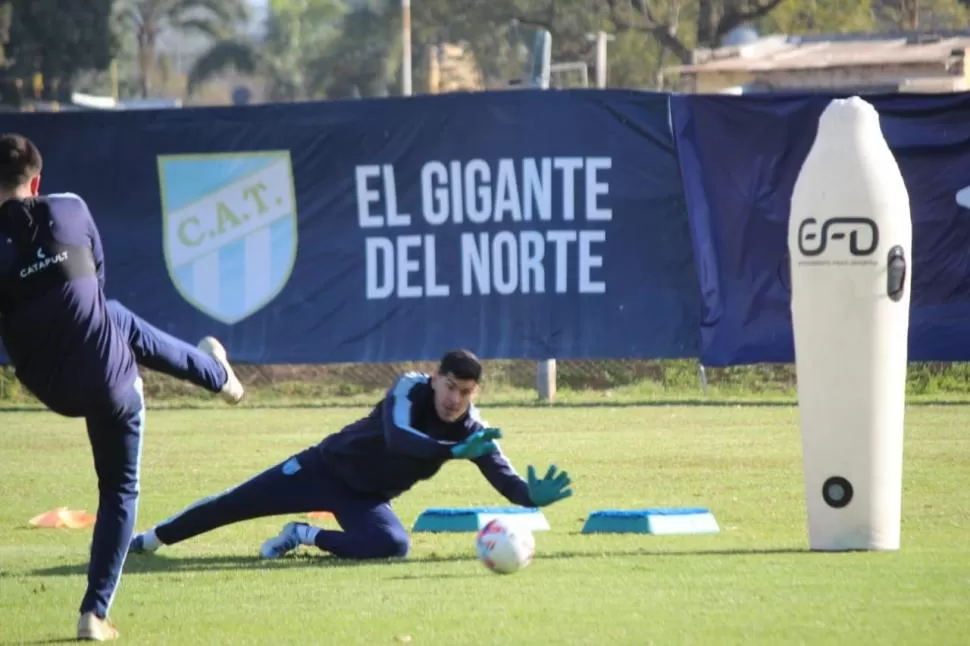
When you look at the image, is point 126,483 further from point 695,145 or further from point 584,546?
point 695,145

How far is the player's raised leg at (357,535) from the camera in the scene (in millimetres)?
9750

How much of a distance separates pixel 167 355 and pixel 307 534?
2469 millimetres

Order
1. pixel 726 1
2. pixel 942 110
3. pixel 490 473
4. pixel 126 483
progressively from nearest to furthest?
1. pixel 126 483
2. pixel 490 473
3. pixel 942 110
4. pixel 726 1

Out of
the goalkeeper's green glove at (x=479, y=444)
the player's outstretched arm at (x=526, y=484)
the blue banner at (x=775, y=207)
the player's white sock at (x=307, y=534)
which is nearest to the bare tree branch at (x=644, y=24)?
the blue banner at (x=775, y=207)

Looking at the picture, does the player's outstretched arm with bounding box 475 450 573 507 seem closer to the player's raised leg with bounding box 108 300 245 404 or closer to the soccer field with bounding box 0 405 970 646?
the soccer field with bounding box 0 405 970 646

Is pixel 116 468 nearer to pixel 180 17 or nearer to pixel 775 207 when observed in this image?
pixel 775 207

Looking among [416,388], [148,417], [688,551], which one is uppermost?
[416,388]

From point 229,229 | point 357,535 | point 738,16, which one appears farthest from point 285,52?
point 357,535

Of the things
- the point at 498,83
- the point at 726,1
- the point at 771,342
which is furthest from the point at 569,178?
the point at 498,83

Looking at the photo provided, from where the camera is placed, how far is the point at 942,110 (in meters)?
16.8

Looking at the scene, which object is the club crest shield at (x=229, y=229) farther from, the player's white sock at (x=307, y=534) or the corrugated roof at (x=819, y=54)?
the corrugated roof at (x=819, y=54)

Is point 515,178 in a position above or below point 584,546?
above

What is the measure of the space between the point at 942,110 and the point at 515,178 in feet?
13.0

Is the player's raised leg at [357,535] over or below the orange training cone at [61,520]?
over
